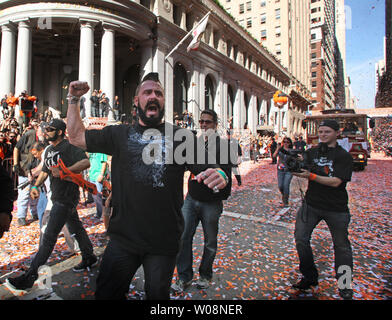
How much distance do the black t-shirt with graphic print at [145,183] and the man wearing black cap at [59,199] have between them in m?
1.68

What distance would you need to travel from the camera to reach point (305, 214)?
3.13 metres

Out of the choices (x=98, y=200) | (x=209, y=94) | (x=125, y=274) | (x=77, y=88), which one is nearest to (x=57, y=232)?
(x=125, y=274)

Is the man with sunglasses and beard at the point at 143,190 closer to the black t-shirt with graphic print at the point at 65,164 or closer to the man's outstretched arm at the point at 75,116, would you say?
the man's outstretched arm at the point at 75,116

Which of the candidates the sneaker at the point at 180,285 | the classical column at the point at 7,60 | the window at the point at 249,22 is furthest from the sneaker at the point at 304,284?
the window at the point at 249,22

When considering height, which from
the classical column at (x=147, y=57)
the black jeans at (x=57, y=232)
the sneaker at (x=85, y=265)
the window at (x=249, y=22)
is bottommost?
the sneaker at (x=85, y=265)

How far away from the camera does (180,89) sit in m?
23.4

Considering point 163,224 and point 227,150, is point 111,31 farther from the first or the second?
point 163,224

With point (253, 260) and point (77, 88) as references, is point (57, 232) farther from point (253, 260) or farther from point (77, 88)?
point (253, 260)

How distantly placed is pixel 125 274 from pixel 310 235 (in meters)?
2.29

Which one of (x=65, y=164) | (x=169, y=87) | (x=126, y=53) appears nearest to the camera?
(x=65, y=164)

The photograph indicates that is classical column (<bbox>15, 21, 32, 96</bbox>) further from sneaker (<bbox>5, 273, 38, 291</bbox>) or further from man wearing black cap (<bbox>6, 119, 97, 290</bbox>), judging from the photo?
sneaker (<bbox>5, 273, 38, 291</bbox>)

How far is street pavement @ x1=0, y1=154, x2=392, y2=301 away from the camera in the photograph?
2.96m

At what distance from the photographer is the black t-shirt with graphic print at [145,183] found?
1.80 metres

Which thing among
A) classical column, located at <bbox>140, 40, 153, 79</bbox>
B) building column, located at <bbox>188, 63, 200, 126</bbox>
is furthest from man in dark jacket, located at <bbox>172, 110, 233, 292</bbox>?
building column, located at <bbox>188, 63, 200, 126</bbox>
